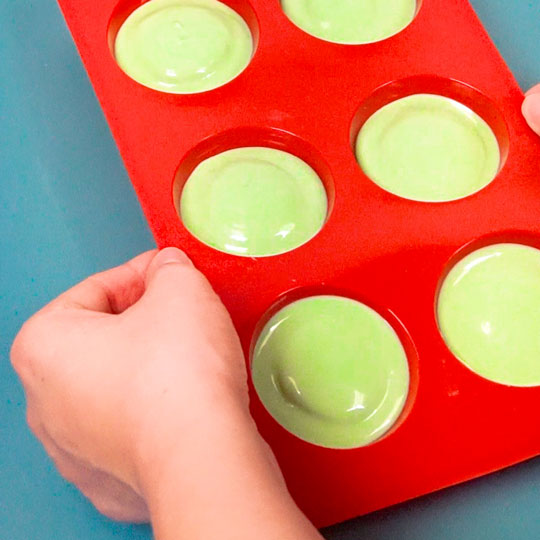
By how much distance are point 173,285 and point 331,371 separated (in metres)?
0.21

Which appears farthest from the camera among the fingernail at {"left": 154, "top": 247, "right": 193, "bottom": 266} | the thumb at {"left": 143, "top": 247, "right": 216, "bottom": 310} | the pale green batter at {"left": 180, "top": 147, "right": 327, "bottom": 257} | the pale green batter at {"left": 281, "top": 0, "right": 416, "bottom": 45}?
the pale green batter at {"left": 281, "top": 0, "right": 416, "bottom": 45}

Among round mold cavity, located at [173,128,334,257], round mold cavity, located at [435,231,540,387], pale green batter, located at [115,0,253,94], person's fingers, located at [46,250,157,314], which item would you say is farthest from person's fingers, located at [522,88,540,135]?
person's fingers, located at [46,250,157,314]

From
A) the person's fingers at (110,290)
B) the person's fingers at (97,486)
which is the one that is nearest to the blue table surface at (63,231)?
the person's fingers at (97,486)

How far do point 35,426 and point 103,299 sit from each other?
151 mm

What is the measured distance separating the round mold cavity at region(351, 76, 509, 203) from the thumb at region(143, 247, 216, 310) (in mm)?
299

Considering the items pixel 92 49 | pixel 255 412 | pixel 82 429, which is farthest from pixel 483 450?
pixel 92 49

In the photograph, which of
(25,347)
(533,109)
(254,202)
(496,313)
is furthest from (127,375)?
(533,109)

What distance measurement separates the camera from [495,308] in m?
0.78

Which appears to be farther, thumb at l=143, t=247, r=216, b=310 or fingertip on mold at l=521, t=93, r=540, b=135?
fingertip on mold at l=521, t=93, r=540, b=135

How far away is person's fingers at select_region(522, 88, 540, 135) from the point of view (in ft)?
2.69

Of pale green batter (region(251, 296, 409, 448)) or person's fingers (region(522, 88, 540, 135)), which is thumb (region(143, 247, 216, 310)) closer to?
pale green batter (region(251, 296, 409, 448))

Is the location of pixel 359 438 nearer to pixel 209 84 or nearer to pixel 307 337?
pixel 307 337

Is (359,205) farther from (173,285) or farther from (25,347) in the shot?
(25,347)

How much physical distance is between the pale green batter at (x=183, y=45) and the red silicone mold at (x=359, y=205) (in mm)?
28
